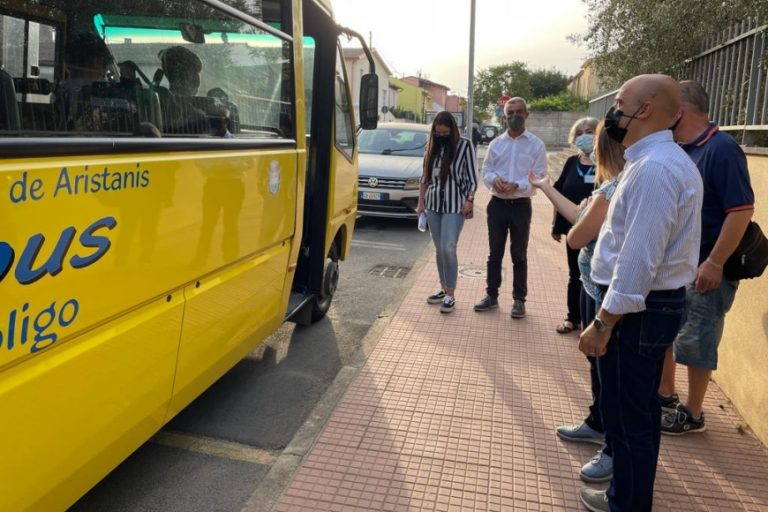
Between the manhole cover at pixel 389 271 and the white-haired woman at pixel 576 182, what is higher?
the white-haired woman at pixel 576 182

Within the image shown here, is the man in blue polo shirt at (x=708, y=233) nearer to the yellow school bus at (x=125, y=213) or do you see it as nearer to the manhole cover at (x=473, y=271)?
the yellow school bus at (x=125, y=213)

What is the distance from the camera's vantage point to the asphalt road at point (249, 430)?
2998mm

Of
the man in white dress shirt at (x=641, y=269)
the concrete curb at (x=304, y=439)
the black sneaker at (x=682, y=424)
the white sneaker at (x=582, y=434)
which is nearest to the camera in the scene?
the man in white dress shirt at (x=641, y=269)

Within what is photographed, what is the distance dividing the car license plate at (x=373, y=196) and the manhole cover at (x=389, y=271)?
262 centimetres

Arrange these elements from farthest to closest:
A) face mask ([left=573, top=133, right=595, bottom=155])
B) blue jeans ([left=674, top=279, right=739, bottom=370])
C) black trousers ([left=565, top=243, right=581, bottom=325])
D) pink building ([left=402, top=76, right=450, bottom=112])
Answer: pink building ([left=402, top=76, right=450, bottom=112]) < black trousers ([left=565, top=243, right=581, bottom=325]) < face mask ([left=573, top=133, right=595, bottom=155]) < blue jeans ([left=674, top=279, right=739, bottom=370])

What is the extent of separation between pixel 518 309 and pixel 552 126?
27928 millimetres

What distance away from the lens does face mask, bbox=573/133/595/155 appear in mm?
4609

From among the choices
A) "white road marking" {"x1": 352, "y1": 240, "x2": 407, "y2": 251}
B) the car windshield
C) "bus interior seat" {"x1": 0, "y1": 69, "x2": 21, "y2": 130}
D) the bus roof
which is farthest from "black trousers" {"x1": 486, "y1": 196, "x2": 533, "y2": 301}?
the car windshield

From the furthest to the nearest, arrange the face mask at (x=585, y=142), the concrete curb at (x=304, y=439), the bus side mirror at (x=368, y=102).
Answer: the bus side mirror at (x=368, y=102)
the face mask at (x=585, y=142)
the concrete curb at (x=304, y=439)

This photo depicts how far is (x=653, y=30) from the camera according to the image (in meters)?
7.29

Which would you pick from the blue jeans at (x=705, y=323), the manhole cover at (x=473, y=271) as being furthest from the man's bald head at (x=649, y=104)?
the manhole cover at (x=473, y=271)

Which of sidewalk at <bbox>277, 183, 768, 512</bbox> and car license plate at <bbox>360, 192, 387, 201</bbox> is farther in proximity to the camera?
car license plate at <bbox>360, 192, 387, 201</bbox>

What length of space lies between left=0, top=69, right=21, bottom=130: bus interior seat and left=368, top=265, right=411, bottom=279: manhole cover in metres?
5.66

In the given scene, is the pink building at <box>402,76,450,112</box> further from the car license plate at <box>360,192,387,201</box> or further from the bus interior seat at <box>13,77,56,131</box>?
the bus interior seat at <box>13,77,56,131</box>
